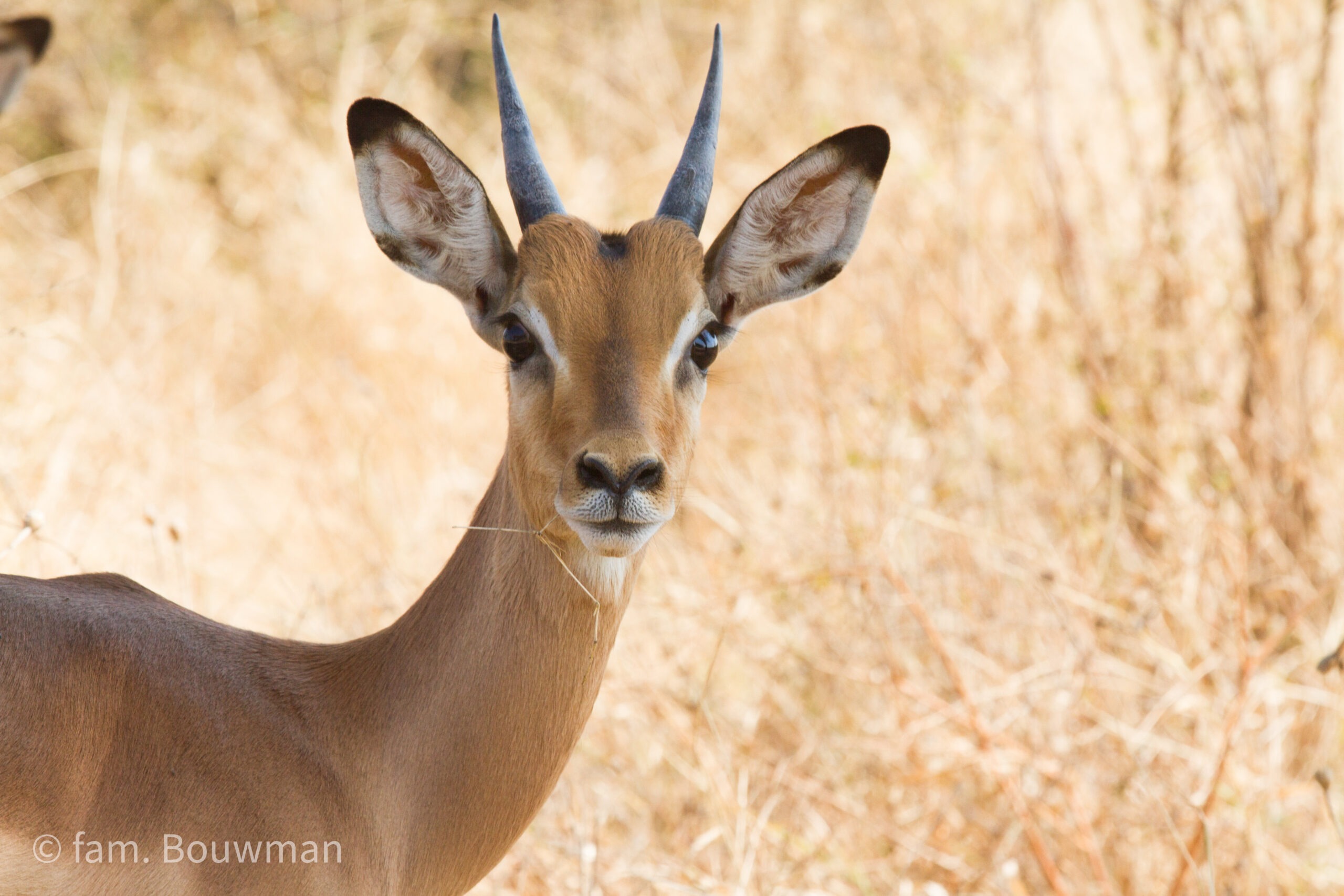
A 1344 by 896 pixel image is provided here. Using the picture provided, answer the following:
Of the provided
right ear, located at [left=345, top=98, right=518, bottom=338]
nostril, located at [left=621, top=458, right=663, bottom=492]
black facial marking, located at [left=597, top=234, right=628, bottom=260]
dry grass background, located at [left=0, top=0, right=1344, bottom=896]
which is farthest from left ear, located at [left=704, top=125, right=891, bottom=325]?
dry grass background, located at [left=0, top=0, right=1344, bottom=896]

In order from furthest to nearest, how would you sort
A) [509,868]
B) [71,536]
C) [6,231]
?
1. [6,231]
2. [71,536]
3. [509,868]

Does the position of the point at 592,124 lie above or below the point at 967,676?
above

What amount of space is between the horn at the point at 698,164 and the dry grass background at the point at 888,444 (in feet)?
5.28

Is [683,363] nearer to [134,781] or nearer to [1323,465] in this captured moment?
[134,781]

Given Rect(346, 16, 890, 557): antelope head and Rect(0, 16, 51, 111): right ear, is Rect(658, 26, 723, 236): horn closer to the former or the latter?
Rect(346, 16, 890, 557): antelope head

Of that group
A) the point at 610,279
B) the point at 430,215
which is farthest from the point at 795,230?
the point at 430,215

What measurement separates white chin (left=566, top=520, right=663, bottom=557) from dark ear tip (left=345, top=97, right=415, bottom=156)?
3.49 ft

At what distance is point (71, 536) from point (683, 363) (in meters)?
3.78

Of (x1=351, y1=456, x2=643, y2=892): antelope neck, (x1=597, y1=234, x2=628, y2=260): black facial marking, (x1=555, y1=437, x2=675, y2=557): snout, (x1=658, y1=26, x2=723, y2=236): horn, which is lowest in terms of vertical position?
(x1=351, y1=456, x2=643, y2=892): antelope neck

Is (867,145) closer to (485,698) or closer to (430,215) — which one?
(430,215)

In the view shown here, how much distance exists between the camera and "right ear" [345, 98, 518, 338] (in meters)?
3.36

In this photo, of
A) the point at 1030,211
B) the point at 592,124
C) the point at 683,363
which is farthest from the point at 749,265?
the point at 592,124

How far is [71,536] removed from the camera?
603cm

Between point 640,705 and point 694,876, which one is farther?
point 640,705
